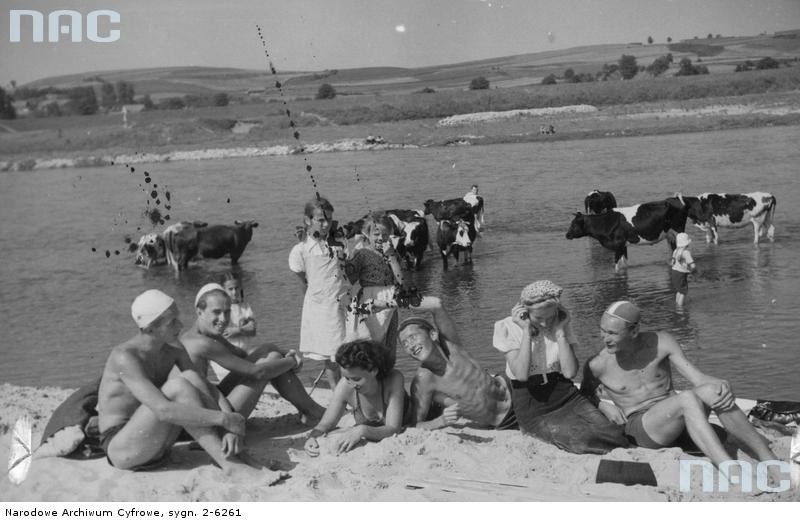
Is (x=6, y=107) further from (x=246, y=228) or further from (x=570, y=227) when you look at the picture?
(x=570, y=227)

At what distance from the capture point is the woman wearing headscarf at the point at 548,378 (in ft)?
16.0

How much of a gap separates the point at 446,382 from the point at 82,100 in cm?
916

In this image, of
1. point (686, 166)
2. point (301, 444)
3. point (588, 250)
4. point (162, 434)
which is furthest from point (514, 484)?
point (686, 166)

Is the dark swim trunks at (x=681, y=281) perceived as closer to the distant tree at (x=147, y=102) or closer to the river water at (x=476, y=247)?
the river water at (x=476, y=247)

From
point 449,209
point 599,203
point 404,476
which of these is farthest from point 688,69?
point 404,476

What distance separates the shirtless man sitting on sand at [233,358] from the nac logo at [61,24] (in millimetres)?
3150

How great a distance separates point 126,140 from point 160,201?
149 cm

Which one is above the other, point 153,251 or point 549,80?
point 549,80

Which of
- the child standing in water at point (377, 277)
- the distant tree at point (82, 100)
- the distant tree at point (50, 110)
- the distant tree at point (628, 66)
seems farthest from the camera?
the distant tree at point (628, 66)

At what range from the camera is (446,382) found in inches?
203

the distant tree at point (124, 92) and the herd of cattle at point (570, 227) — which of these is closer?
the herd of cattle at point (570, 227)

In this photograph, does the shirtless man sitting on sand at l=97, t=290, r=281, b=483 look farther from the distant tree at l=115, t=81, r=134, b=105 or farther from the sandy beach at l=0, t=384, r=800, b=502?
the distant tree at l=115, t=81, r=134, b=105

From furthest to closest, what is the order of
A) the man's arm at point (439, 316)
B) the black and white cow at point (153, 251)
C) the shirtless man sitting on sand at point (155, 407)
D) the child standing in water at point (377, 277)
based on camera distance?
the black and white cow at point (153, 251)
the child standing in water at point (377, 277)
the man's arm at point (439, 316)
the shirtless man sitting on sand at point (155, 407)

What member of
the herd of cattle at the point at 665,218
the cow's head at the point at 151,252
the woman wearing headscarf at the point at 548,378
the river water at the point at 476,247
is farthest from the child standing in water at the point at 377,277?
the cow's head at the point at 151,252
